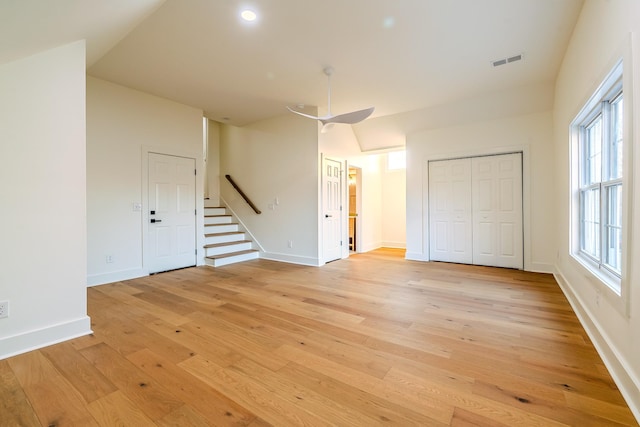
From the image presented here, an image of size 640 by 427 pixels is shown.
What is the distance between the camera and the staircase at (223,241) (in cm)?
546

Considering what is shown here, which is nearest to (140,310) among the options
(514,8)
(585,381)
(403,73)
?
(585,381)

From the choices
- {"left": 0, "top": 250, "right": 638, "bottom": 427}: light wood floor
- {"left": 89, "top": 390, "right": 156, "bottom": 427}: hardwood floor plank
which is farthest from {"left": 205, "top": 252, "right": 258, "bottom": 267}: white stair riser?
{"left": 89, "top": 390, "right": 156, "bottom": 427}: hardwood floor plank

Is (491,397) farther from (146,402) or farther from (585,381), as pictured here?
(146,402)

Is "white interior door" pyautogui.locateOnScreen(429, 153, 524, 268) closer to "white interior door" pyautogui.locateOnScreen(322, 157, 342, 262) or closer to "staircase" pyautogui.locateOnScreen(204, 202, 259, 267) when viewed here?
"white interior door" pyautogui.locateOnScreen(322, 157, 342, 262)

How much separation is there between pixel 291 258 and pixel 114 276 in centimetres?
293

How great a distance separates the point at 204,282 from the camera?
13.5ft

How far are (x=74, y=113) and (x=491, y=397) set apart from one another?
378 centimetres

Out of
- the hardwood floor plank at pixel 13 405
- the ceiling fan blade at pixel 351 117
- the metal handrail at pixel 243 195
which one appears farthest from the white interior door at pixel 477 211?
the hardwood floor plank at pixel 13 405

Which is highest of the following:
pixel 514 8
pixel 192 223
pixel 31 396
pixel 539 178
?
pixel 514 8

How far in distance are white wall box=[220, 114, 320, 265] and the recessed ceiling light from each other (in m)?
2.52

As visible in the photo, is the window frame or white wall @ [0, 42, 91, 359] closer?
the window frame

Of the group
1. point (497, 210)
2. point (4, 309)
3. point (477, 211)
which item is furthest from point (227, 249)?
point (497, 210)

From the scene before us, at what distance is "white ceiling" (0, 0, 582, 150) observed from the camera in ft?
7.63

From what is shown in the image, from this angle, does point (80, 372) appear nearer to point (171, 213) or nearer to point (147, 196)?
point (147, 196)
